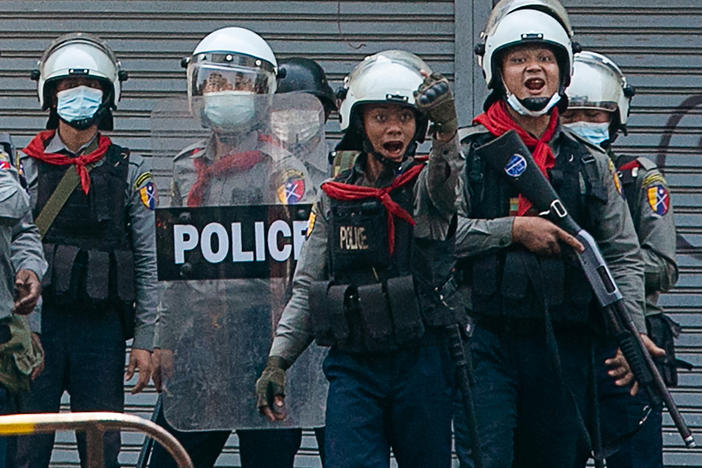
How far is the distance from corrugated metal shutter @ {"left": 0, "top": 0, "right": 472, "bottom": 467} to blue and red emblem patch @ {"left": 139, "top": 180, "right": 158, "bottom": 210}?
1613 mm

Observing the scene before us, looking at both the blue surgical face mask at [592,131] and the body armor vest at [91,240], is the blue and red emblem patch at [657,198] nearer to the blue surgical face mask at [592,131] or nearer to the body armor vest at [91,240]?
the blue surgical face mask at [592,131]

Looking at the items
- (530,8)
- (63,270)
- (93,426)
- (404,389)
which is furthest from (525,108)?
(93,426)

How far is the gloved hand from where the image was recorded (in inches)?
207

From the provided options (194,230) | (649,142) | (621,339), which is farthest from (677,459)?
(194,230)

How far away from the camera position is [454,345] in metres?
5.12

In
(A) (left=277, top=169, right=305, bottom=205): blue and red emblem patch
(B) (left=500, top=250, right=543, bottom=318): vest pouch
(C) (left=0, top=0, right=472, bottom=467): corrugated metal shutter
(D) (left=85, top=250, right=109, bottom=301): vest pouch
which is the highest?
(C) (left=0, top=0, right=472, bottom=467): corrugated metal shutter

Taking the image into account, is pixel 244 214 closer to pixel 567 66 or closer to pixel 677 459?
pixel 567 66

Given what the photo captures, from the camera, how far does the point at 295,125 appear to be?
19.6ft

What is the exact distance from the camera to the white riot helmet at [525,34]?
5.60 m

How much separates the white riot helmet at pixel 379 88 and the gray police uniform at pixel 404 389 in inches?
10.8

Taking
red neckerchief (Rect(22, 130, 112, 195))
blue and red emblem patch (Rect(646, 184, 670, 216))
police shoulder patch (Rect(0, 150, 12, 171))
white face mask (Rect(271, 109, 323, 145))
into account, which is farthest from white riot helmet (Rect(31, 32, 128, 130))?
blue and red emblem patch (Rect(646, 184, 670, 216))

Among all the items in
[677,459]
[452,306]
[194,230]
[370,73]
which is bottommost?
[677,459]

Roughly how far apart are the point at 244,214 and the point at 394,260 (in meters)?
0.92

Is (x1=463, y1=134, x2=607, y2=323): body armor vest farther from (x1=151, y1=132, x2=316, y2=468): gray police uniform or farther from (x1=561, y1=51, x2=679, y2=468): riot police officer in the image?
Result: (x1=151, y1=132, x2=316, y2=468): gray police uniform
